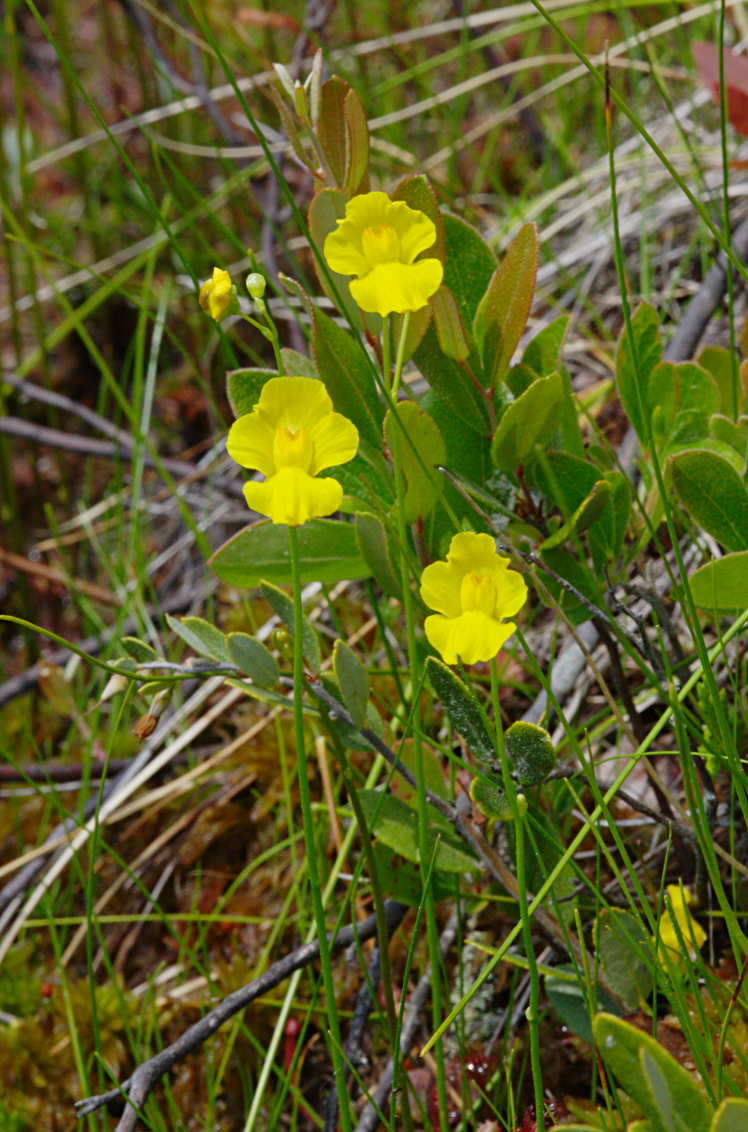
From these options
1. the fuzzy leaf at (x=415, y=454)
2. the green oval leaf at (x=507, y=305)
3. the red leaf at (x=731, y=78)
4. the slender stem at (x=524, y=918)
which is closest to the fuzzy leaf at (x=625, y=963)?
the slender stem at (x=524, y=918)

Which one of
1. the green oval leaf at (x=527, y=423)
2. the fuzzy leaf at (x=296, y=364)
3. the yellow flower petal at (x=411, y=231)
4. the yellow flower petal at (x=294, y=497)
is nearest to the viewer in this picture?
the yellow flower petal at (x=294, y=497)

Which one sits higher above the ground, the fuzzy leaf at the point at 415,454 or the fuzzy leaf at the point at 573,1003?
the fuzzy leaf at the point at 415,454

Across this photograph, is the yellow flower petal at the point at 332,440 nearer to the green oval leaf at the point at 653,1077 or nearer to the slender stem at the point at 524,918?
the slender stem at the point at 524,918

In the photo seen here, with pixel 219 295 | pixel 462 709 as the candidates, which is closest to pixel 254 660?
pixel 462 709

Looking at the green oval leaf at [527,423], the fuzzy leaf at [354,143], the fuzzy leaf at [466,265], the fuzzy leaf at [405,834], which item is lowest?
the fuzzy leaf at [405,834]

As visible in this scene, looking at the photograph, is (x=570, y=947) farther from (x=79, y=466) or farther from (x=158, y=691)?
(x=79, y=466)

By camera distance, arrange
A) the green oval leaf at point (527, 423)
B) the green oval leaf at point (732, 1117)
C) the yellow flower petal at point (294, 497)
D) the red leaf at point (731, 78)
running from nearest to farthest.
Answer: the green oval leaf at point (732, 1117)
the yellow flower petal at point (294, 497)
the green oval leaf at point (527, 423)
the red leaf at point (731, 78)
